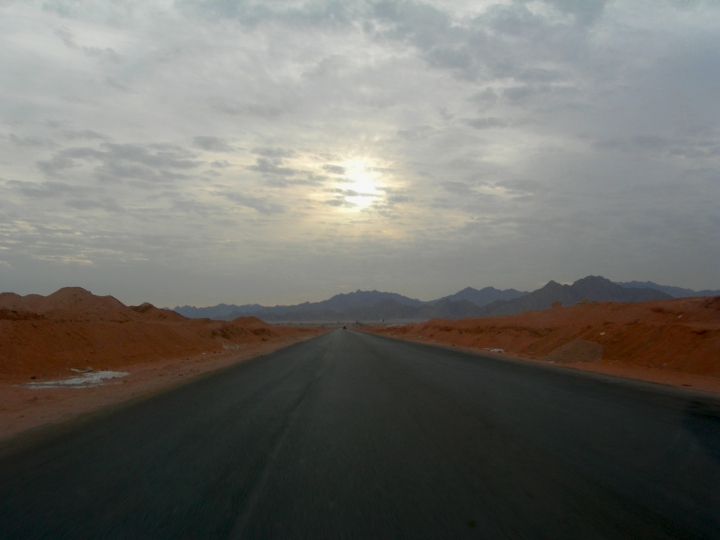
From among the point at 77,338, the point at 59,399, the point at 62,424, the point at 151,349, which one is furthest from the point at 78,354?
the point at 62,424

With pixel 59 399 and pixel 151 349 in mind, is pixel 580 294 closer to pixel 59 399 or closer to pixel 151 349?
pixel 151 349

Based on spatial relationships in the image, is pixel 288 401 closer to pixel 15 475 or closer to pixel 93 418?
pixel 93 418

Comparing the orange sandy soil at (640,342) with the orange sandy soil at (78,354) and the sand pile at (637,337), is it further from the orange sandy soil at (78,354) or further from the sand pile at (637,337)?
the orange sandy soil at (78,354)

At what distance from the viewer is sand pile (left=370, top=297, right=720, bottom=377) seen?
19516mm

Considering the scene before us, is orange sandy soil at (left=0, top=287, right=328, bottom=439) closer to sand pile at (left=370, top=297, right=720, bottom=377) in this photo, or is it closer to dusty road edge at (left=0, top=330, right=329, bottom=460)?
dusty road edge at (left=0, top=330, right=329, bottom=460)

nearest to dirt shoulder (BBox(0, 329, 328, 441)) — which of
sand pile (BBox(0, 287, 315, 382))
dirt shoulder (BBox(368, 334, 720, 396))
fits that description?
sand pile (BBox(0, 287, 315, 382))

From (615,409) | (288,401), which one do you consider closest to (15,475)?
(288,401)

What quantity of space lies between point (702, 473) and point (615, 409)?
419 cm

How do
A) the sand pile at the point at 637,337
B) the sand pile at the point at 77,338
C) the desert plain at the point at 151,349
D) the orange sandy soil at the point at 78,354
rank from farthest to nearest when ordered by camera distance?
1. the sand pile at the point at 637,337
2. the sand pile at the point at 77,338
3. the desert plain at the point at 151,349
4. the orange sandy soil at the point at 78,354

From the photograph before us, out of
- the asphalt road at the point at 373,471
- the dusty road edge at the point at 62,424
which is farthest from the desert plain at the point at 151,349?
the asphalt road at the point at 373,471

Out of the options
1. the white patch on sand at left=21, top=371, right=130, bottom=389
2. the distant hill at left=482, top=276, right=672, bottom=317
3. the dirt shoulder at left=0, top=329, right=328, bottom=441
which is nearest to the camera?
the dirt shoulder at left=0, top=329, right=328, bottom=441

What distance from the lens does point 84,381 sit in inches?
689

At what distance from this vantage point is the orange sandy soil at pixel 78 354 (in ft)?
39.0

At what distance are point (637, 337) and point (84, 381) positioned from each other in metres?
24.6
